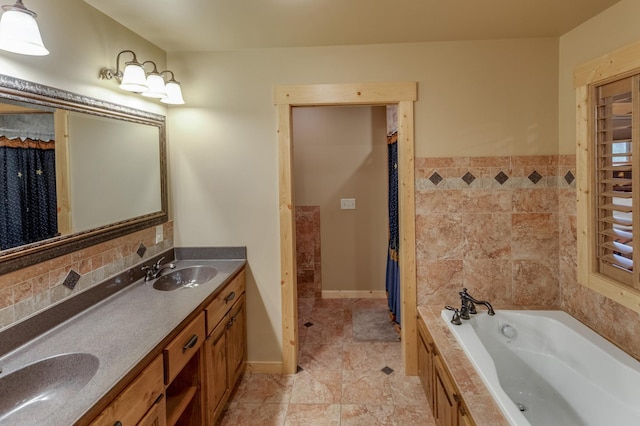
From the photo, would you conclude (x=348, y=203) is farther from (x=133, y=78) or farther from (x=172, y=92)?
(x=133, y=78)

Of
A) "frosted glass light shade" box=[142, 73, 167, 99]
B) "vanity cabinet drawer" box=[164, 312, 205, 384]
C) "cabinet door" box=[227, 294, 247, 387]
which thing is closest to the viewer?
"vanity cabinet drawer" box=[164, 312, 205, 384]

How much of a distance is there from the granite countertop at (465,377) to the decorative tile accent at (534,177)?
1203 mm

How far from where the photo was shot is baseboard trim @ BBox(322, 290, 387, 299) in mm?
4238

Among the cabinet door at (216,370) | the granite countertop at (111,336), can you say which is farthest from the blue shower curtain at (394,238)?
the granite countertop at (111,336)

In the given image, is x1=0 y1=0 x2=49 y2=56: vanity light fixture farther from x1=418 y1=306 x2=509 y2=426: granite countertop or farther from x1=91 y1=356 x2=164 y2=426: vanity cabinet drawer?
x1=418 y1=306 x2=509 y2=426: granite countertop

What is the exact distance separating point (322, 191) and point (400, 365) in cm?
212

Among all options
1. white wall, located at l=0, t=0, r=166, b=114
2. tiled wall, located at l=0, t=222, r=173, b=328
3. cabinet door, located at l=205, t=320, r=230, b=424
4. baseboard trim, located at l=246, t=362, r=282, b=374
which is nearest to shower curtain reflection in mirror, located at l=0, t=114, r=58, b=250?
tiled wall, located at l=0, t=222, r=173, b=328

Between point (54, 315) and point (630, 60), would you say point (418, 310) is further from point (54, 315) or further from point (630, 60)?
point (54, 315)

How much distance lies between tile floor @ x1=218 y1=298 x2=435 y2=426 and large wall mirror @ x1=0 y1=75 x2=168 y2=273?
4.67ft

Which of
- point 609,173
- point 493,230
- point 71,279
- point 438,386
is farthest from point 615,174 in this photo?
point 71,279

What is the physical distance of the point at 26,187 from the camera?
1.51m

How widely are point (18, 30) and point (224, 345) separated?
1.85 meters

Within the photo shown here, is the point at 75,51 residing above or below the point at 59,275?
above

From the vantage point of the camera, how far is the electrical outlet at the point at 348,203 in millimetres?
4176
